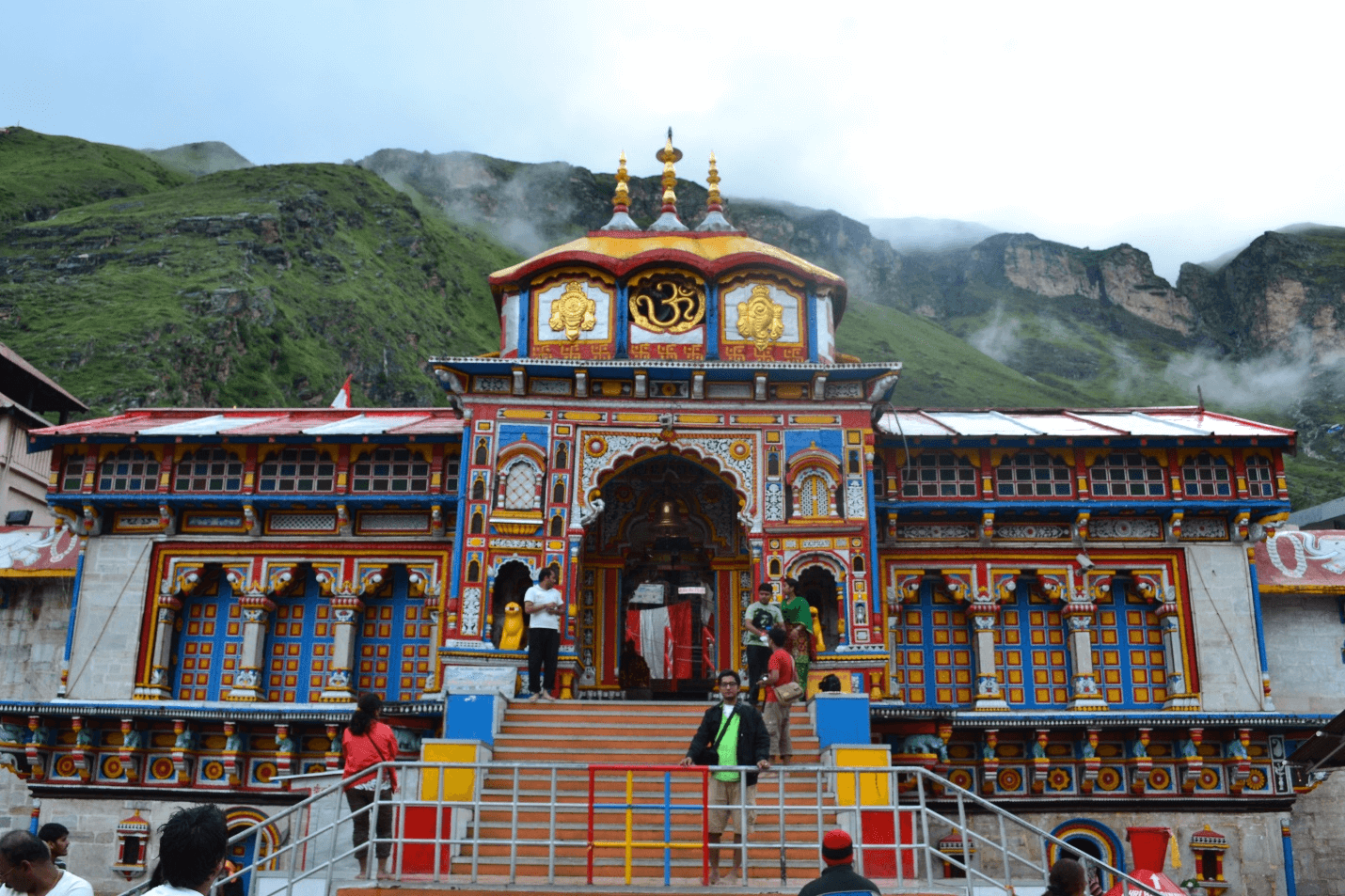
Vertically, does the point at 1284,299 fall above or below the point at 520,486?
above

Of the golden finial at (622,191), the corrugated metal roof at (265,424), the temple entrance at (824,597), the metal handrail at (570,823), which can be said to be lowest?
the metal handrail at (570,823)

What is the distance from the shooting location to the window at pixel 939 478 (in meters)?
21.3

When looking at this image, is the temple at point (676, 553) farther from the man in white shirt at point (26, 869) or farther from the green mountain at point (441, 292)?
the green mountain at point (441, 292)

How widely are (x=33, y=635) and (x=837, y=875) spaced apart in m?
19.9

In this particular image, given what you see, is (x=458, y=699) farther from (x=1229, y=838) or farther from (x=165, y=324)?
(x=165, y=324)

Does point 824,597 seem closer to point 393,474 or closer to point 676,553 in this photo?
point 676,553

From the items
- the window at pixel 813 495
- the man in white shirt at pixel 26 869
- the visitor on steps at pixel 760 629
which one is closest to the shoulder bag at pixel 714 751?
the visitor on steps at pixel 760 629

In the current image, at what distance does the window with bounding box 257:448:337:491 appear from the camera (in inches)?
842

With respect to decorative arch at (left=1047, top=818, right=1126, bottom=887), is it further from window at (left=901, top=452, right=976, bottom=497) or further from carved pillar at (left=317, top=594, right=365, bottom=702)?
carved pillar at (left=317, top=594, right=365, bottom=702)

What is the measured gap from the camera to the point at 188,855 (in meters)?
5.36

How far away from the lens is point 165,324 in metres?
62.8

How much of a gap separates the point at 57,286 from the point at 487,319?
31.4 metres

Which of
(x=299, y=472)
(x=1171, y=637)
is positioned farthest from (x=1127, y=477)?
(x=299, y=472)

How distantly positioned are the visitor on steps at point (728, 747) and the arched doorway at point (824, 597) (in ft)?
26.1
